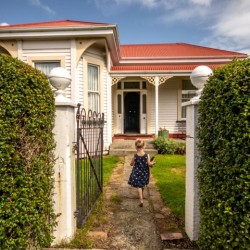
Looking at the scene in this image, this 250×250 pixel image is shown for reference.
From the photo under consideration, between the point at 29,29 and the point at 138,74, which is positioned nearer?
the point at 29,29

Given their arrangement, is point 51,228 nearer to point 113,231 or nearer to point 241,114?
point 113,231

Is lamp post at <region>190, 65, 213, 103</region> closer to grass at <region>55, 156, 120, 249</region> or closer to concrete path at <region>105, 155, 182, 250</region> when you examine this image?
concrete path at <region>105, 155, 182, 250</region>

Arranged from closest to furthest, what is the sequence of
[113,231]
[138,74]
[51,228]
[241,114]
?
[241,114], [51,228], [113,231], [138,74]

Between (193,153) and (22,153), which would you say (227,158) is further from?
(22,153)

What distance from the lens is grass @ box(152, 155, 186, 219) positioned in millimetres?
4434

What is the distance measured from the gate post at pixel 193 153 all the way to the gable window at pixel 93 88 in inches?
284

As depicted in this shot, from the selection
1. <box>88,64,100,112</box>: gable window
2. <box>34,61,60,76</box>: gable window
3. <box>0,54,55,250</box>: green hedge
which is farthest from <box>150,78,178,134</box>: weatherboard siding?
<box>0,54,55,250</box>: green hedge

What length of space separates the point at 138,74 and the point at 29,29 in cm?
521

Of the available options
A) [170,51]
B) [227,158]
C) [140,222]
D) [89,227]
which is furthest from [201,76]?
[170,51]

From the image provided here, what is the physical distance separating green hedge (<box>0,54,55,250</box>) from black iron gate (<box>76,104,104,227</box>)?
0.69 m

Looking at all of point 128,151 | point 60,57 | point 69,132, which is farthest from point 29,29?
point 69,132

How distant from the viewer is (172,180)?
6148mm

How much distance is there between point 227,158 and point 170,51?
49.6ft

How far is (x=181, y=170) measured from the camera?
7.21m
